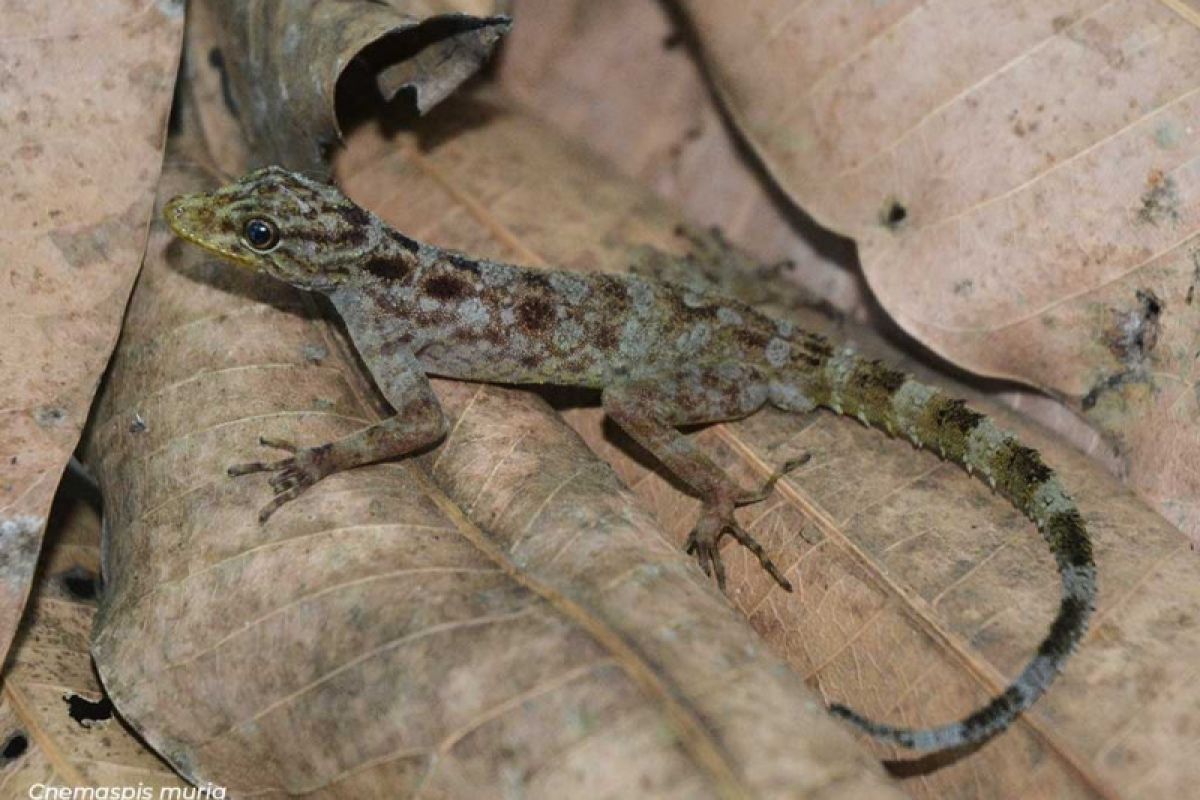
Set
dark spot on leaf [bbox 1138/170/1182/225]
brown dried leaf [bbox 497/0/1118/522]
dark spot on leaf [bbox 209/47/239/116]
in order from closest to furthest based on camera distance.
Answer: dark spot on leaf [bbox 1138/170/1182/225], dark spot on leaf [bbox 209/47/239/116], brown dried leaf [bbox 497/0/1118/522]

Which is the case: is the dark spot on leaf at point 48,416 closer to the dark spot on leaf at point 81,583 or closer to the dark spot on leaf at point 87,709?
the dark spot on leaf at point 81,583

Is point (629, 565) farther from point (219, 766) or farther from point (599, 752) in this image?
point (219, 766)

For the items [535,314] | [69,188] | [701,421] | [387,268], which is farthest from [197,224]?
[701,421]

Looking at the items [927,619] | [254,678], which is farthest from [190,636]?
[927,619]

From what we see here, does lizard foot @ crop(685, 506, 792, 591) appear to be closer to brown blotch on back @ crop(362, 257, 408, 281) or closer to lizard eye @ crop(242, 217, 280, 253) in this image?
brown blotch on back @ crop(362, 257, 408, 281)

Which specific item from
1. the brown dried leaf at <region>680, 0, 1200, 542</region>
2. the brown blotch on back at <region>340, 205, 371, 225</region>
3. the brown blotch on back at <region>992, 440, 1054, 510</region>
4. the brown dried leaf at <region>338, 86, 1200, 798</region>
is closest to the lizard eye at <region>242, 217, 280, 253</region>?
the brown blotch on back at <region>340, 205, 371, 225</region>
